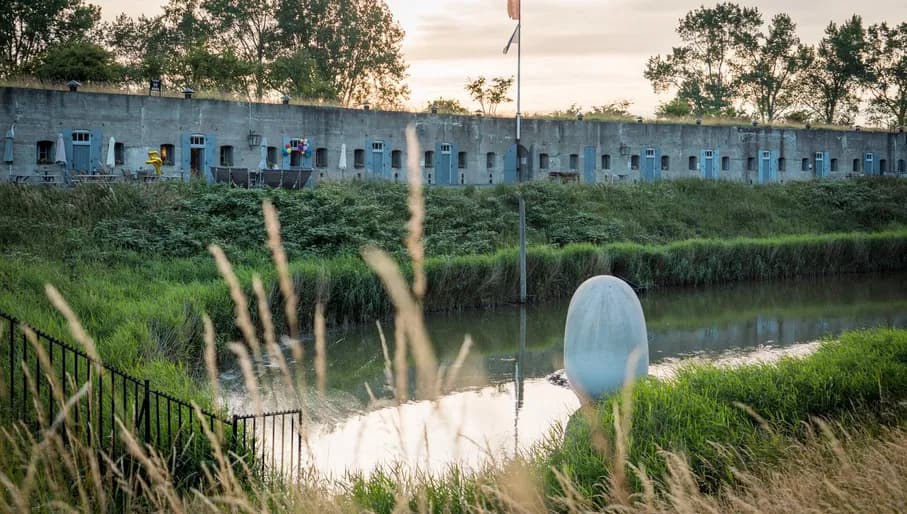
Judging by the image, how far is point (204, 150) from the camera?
2578 centimetres

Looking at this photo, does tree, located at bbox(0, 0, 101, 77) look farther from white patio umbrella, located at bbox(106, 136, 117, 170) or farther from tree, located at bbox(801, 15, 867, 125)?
tree, located at bbox(801, 15, 867, 125)

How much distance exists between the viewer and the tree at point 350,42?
36.4m

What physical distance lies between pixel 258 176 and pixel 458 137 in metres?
10.1

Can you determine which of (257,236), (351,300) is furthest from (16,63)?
(351,300)

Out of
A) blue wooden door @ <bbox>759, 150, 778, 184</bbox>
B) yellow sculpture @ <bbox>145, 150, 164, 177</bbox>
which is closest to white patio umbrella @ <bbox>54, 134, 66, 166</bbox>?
yellow sculpture @ <bbox>145, 150, 164, 177</bbox>

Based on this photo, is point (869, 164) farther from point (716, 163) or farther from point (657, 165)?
point (657, 165)

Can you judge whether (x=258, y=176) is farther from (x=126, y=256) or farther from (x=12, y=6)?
(x=12, y=6)

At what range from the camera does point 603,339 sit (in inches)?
350

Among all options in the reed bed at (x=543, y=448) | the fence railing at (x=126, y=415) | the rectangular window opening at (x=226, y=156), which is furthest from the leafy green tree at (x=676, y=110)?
the fence railing at (x=126, y=415)

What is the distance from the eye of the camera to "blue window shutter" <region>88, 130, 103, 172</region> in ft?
77.7

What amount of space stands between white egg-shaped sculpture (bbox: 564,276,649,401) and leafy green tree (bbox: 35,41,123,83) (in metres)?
23.9

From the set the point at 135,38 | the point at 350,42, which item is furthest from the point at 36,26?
the point at 350,42

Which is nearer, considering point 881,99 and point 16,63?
point 16,63

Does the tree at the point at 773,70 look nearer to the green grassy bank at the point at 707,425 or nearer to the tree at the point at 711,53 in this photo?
the tree at the point at 711,53
